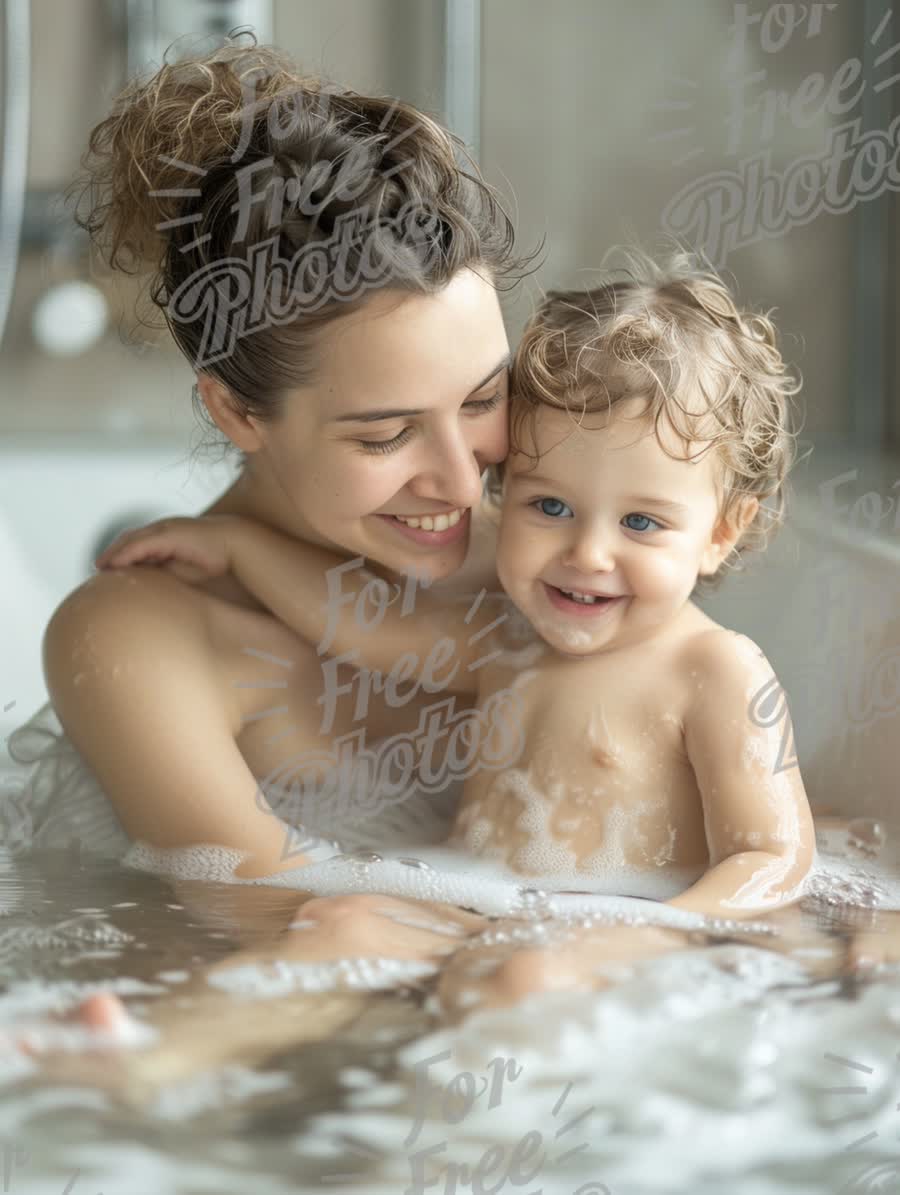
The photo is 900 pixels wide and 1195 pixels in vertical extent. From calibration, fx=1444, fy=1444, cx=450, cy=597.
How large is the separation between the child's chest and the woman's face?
14 cm

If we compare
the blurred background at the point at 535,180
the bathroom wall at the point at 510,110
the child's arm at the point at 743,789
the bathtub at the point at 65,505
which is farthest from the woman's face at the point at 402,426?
the bathroom wall at the point at 510,110

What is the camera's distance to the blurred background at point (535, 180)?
1.70m

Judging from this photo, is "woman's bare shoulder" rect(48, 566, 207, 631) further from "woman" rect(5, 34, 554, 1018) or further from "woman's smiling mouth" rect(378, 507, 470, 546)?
"woman's smiling mouth" rect(378, 507, 470, 546)

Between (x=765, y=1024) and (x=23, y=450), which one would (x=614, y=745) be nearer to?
(x=765, y=1024)

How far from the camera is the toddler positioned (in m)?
0.95

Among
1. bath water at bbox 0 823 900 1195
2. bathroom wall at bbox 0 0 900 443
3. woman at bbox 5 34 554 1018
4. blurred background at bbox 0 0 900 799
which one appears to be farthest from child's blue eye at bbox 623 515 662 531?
bathroom wall at bbox 0 0 900 443

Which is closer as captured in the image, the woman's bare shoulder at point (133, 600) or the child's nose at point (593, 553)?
the child's nose at point (593, 553)

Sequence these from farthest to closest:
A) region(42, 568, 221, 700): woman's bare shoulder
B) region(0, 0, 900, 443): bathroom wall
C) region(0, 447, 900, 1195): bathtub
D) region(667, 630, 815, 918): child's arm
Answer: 1. region(0, 0, 900, 443): bathroom wall
2. region(42, 568, 221, 700): woman's bare shoulder
3. region(667, 630, 815, 918): child's arm
4. region(0, 447, 900, 1195): bathtub

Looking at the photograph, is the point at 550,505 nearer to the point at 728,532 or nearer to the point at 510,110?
the point at 728,532

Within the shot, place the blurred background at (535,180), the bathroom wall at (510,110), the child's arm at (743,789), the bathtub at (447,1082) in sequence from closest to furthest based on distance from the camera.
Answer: the bathtub at (447,1082) → the child's arm at (743,789) → the blurred background at (535,180) → the bathroom wall at (510,110)

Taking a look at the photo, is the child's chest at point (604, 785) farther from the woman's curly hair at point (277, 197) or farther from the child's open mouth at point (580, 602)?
the woman's curly hair at point (277, 197)

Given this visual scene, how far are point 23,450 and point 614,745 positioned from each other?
3.70ft

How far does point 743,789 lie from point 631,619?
0.45 feet

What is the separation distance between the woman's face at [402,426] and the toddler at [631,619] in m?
0.04
